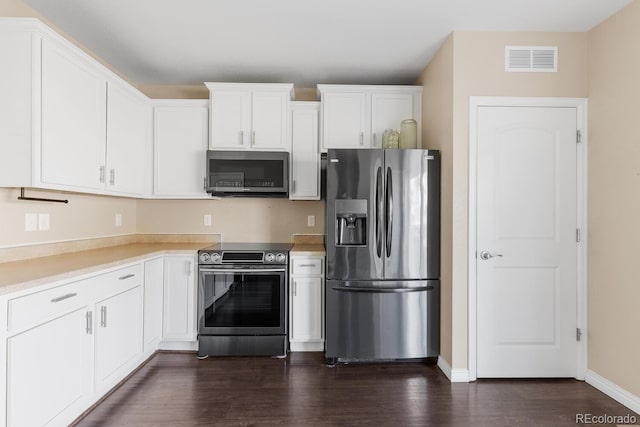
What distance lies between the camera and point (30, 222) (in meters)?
2.30

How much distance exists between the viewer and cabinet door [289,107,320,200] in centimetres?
341

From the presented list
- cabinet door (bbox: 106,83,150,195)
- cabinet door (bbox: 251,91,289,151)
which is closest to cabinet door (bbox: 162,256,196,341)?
cabinet door (bbox: 106,83,150,195)

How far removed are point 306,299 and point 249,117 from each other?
1.79 m

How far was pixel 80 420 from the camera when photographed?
2055 mm

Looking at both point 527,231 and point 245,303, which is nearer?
point 527,231

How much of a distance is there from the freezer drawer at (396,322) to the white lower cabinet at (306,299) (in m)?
0.34

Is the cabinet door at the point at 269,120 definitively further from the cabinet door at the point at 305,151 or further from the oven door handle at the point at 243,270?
the oven door handle at the point at 243,270

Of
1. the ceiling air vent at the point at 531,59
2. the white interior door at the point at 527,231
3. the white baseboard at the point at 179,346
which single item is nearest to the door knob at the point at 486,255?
the white interior door at the point at 527,231

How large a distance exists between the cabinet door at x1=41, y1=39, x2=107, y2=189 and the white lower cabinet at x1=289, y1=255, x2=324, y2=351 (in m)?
1.69

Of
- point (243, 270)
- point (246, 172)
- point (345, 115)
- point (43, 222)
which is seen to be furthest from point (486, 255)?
point (43, 222)

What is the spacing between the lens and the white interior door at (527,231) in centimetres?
259

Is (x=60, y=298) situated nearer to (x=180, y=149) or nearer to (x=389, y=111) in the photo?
(x=180, y=149)

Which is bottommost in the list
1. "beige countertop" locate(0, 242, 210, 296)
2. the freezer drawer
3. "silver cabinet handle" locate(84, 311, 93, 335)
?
the freezer drawer

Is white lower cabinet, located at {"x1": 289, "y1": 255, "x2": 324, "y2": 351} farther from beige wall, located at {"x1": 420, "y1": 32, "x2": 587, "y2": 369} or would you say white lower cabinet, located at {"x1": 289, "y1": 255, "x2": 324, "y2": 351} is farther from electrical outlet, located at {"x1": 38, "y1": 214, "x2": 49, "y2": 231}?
electrical outlet, located at {"x1": 38, "y1": 214, "x2": 49, "y2": 231}
